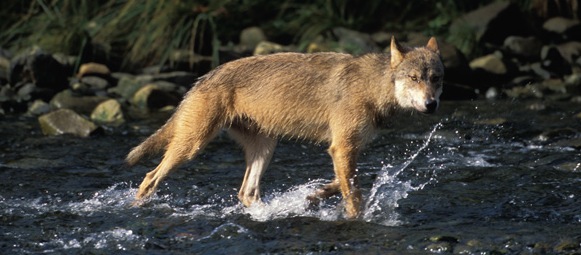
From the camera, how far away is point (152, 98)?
14.0 metres

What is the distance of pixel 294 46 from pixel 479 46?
2.97 metres

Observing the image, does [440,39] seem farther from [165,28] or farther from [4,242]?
[4,242]

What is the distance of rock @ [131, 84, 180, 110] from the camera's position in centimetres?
1402

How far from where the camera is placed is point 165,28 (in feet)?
51.9

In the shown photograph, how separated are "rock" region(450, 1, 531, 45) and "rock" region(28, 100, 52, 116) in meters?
6.51

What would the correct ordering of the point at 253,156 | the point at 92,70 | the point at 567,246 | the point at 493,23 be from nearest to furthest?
the point at 567,246
the point at 253,156
the point at 92,70
the point at 493,23

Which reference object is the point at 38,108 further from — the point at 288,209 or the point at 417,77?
the point at 417,77

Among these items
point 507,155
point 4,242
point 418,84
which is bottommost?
point 4,242

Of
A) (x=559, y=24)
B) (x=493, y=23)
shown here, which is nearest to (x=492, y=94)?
(x=493, y=23)

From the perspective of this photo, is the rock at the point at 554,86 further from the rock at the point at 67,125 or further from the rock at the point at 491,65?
the rock at the point at 67,125

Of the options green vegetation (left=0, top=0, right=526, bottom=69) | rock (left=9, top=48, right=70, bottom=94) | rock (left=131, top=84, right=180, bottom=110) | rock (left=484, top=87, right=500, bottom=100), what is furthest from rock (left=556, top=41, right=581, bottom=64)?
rock (left=9, top=48, right=70, bottom=94)

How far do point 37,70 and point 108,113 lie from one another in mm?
Answer: 1835

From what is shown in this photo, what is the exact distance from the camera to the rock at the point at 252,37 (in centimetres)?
1642

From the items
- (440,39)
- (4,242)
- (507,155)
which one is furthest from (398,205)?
(440,39)
